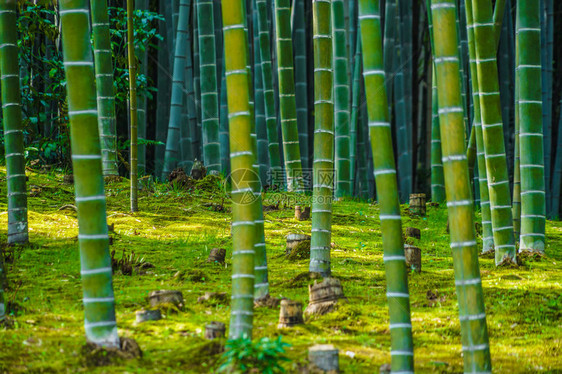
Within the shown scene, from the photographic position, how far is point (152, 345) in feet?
7.38

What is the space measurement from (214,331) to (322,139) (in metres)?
1.10

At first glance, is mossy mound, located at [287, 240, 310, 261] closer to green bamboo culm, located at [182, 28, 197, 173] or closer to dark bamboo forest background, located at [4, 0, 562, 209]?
dark bamboo forest background, located at [4, 0, 562, 209]

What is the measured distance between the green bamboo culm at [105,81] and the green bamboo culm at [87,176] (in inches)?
92.9

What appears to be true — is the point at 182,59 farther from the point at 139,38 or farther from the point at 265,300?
the point at 265,300

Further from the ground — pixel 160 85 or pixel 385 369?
pixel 160 85

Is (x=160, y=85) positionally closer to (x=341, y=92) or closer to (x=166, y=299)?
(x=341, y=92)

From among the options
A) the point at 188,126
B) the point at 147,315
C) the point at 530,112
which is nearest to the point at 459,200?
the point at 147,315

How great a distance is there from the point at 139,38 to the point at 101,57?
1.74 meters

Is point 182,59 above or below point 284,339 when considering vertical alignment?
above

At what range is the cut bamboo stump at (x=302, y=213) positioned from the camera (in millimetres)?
4980

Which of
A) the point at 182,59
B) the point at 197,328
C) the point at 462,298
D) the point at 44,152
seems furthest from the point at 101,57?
the point at 462,298

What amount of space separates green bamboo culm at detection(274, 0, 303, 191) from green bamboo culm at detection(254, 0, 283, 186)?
206 mm

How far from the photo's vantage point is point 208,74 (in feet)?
18.3

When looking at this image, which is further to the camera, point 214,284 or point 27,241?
point 27,241
